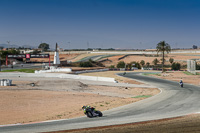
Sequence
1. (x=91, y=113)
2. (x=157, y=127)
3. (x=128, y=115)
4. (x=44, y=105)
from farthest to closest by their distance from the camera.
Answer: (x=44, y=105), (x=128, y=115), (x=91, y=113), (x=157, y=127)

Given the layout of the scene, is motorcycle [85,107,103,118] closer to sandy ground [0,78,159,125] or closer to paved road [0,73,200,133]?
paved road [0,73,200,133]

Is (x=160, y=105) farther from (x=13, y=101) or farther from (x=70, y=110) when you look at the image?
(x=13, y=101)

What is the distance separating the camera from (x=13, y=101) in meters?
25.9

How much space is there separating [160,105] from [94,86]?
1793 centimetres

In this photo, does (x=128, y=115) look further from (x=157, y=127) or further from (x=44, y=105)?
(x=44, y=105)

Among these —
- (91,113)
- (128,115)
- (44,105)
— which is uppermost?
(91,113)

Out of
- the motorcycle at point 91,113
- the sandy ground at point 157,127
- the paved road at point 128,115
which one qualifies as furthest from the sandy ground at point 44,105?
the sandy ground at point 157,127

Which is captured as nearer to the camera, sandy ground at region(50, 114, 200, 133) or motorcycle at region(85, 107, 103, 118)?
sandy ground at region(50, 114, 200, 133)

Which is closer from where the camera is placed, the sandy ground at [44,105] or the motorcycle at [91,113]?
the motorcycle at [91,113]

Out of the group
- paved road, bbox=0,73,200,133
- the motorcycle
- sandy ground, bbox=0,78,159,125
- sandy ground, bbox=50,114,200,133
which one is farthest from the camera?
sandy ground, bbox=0,78,159,125

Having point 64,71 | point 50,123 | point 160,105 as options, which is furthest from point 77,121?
point 64,71

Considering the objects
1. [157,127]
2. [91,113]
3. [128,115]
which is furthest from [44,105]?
[157,127]

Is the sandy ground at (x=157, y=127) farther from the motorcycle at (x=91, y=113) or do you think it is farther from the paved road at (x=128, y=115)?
the motorcycle at (x=91, y=113)

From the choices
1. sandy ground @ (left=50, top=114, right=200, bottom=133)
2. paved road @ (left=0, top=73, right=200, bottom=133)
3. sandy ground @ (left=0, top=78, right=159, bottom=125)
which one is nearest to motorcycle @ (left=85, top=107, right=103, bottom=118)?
paved road @ (left=0, top=73, right=200, bottom=133)
